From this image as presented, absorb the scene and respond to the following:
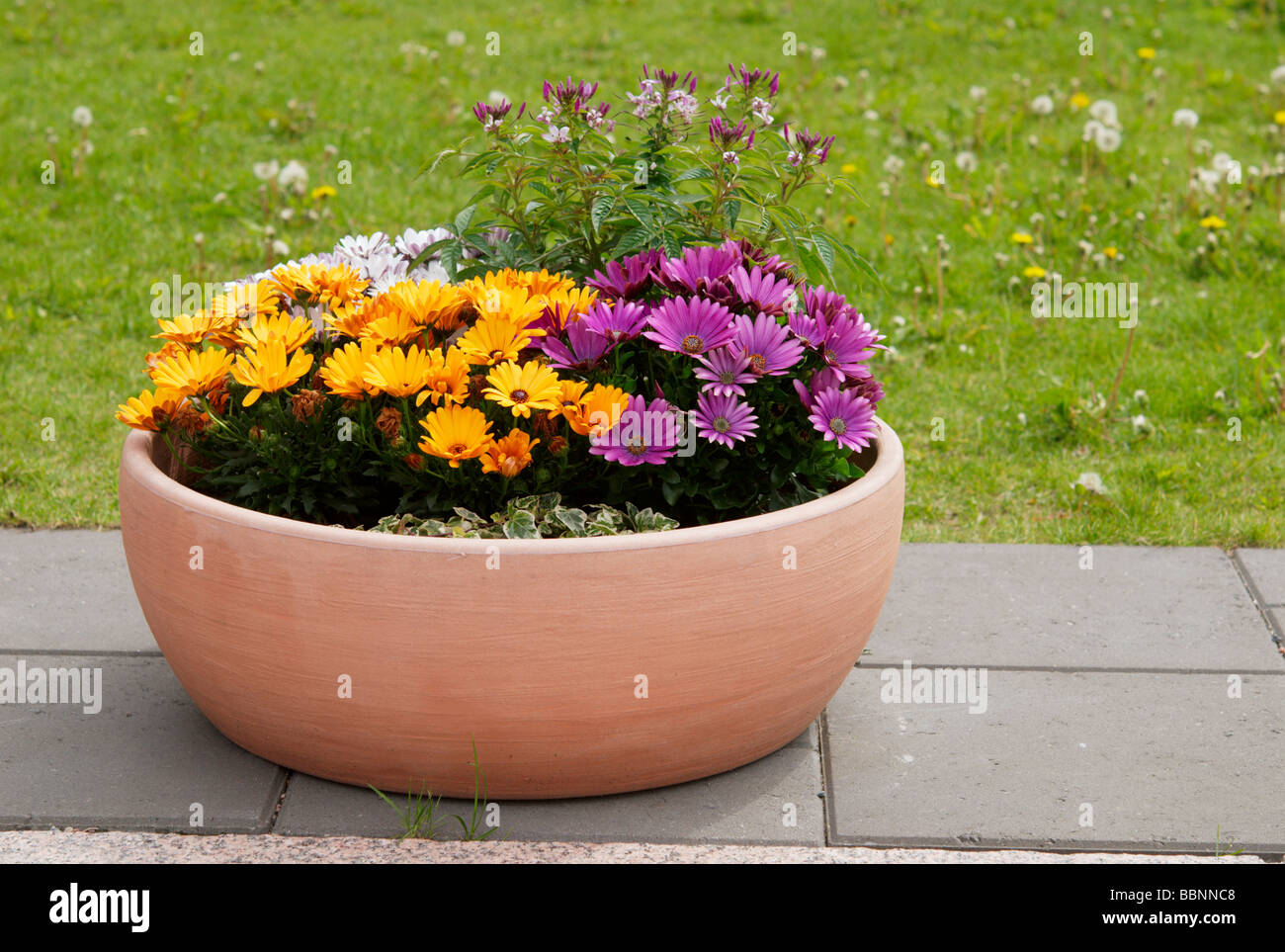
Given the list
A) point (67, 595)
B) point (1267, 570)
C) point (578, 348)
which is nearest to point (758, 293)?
point (578, 348)

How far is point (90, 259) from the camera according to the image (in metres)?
6.15

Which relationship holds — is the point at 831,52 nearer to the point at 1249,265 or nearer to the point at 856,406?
the point at 1249,265

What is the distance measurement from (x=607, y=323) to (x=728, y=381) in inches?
11.5

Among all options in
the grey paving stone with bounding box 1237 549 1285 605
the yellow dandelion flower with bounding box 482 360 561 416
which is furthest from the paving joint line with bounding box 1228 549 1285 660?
the yellow dandelion flower with bounding box 482 360 561 416

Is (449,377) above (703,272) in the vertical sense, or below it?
→ below

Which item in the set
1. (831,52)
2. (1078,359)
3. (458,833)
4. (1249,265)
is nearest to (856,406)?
(458,833)

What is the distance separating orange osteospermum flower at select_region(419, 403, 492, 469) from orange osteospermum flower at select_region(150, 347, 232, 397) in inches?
18.5

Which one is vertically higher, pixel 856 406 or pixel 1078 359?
pixel 856 406

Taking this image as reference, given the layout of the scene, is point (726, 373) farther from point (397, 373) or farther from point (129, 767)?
point (129, 767)

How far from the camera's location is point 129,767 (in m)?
2.84

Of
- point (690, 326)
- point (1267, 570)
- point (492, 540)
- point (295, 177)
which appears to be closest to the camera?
point (492, 540)

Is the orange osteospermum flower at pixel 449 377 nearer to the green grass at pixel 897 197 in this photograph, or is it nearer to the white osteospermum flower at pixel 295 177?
the green grass at pixel 897 197

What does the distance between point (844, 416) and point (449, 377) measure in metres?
0.78

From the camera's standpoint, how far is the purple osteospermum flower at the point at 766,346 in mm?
2707
